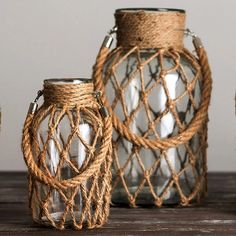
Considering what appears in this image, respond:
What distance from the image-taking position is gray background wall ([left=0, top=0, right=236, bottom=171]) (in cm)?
156

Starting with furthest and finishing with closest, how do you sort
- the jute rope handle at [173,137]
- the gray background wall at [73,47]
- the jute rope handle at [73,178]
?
the gray background wall at [73,47] < the jute rope handle at [173,137] < the jute rope handle at [73,178]

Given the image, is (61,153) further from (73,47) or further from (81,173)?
(73,47)

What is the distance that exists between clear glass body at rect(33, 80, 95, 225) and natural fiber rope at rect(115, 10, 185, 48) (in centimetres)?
16

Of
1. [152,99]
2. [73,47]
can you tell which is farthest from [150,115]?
[73,47]

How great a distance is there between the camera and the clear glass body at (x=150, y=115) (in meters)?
1.17

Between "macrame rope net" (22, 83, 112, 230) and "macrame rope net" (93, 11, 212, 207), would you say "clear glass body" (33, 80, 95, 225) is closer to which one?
"macrame rope net" (22, 83, 112, 230)

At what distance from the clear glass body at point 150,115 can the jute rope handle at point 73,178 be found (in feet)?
0.38

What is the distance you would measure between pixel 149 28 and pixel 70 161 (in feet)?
0.82

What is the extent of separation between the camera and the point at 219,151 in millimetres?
1607

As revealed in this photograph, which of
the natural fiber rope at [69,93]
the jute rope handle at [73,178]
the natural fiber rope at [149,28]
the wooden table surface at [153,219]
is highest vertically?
the natural fiber rope at [149,28]

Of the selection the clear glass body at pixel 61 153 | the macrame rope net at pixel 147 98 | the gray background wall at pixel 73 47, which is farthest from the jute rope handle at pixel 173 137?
the gray background wall at pixel 73 47

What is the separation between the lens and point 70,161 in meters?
1.05

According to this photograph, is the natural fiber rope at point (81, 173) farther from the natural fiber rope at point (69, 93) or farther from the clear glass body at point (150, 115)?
the clear glass body at point (150, 115)

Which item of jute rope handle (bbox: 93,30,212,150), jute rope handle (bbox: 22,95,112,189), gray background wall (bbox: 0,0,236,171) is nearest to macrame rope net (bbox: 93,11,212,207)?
jute rope handle (bbox: 93,30,212,150)
